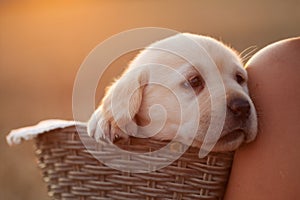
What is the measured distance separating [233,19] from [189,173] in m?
1.71

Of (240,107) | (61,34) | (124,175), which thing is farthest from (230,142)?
(61,34)

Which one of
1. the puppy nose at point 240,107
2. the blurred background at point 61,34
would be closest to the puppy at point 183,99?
the puppy nose at point 240,107

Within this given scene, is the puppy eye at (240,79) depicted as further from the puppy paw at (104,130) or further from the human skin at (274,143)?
the puppy paw at (104,130)

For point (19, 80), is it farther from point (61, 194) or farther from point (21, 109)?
point (61, 194)

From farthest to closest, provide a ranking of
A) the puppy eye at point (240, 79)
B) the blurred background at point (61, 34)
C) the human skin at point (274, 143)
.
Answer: the blurred background at point (61, 34), the puppy eye at point (240, 79), the human skin at point (274, 143)

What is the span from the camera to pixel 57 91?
2855 millimetres

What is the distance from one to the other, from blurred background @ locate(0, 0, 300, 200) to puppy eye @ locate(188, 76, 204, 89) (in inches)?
56.8

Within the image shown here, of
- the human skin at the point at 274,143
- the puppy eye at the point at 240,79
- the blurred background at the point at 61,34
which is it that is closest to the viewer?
the human skin at the point at 274,143

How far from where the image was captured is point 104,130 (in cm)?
120

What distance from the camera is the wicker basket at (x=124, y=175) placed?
44.7 inches

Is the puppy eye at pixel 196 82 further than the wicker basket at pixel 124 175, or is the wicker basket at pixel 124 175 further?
the puppy eye at pixel 196 82

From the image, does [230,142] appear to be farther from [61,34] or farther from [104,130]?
[61,34]

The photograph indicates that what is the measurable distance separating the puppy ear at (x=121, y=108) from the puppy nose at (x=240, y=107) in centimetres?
21

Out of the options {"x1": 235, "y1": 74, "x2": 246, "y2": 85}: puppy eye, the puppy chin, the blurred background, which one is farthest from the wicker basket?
the blurred background
